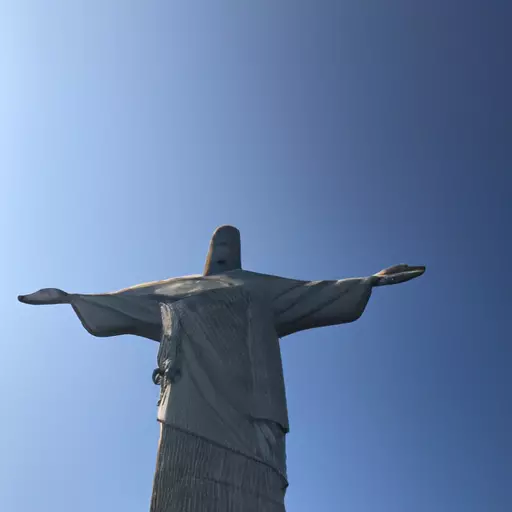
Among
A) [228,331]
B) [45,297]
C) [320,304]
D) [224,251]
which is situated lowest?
[228,331]

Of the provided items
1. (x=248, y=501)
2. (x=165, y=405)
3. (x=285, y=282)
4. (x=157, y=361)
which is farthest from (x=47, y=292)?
(x=248, y=501)

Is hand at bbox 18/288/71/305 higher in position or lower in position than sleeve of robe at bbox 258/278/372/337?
lower

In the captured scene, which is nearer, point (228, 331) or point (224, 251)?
point (228, 331)

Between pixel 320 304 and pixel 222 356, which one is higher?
pixel 320 304

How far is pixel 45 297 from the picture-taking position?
8.84 m

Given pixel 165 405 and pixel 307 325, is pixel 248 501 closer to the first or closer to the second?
pixel 165 405

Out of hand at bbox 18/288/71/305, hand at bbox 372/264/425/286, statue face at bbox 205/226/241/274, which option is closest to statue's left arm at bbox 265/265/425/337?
hand at bbox 372/264/425/286

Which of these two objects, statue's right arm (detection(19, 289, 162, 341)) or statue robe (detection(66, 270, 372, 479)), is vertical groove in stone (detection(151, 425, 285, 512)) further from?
statue's right arm (detection(19, 289, 162, 341))

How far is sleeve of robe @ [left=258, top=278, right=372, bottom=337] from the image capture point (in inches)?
352

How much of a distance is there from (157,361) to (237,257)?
7.92 feet

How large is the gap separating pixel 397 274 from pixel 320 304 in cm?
107

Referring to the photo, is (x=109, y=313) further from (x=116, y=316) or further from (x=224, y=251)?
(x=224, y=251)

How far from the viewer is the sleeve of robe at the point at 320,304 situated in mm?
8930

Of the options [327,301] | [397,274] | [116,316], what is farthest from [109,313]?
[397,274]
